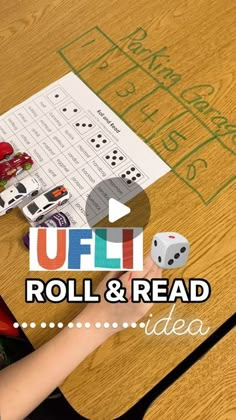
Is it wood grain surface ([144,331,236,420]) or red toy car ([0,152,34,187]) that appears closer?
wood grain surface ([144,331,236,420])

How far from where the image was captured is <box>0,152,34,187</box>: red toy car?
2.68ft

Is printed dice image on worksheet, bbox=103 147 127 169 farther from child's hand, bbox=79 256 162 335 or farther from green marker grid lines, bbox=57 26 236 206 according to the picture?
child's hand, bbox=79 256 162 335

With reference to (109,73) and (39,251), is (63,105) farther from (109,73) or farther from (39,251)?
(39,251)

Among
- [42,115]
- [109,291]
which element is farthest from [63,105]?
[109,291]

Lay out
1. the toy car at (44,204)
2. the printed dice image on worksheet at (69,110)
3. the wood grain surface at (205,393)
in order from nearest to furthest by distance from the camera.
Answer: the wood grain surface at (205,393) → the toy car at (44,204) → the printed dice image on worksheet at (69,110)

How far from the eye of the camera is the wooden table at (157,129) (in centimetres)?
70

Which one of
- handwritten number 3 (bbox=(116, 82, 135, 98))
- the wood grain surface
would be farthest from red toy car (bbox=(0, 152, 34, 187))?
the wood grain surface

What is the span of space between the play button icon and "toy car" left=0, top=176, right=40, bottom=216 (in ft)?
0.32

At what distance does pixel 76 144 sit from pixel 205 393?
47 centimetres

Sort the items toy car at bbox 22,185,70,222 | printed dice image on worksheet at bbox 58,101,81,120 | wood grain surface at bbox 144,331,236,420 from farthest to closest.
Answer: printed dice image on worksheet at bbox 58,101,81,120 → toy car at bbox 22,185,70,222 → wood grain surface at bbox 144,331,236,420

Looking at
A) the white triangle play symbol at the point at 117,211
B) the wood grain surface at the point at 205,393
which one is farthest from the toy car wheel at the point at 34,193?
the wood grain surface at the point at 205,393

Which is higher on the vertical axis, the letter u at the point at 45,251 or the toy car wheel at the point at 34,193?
the toy car wheel at the point at 34,193

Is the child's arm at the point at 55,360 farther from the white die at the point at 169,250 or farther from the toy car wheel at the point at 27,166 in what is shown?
the toy car wheel at the point at 27,166

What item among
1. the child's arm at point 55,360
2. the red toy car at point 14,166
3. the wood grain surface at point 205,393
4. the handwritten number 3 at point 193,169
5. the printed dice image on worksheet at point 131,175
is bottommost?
the wood grain surface at point 205,393
